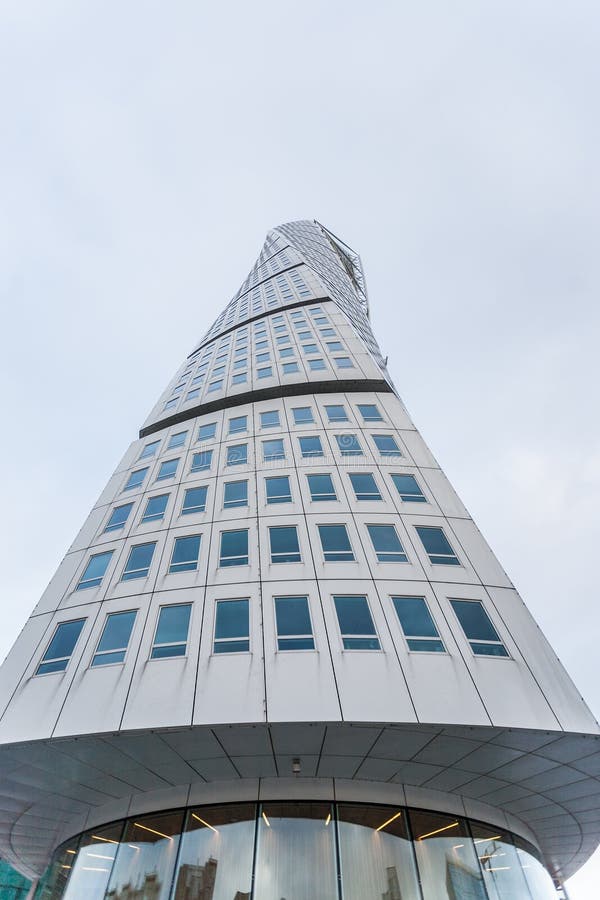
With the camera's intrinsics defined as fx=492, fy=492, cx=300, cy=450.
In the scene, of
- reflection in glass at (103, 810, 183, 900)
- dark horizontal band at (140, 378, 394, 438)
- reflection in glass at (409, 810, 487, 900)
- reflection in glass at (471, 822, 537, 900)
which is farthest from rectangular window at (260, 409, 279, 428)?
reflection in glass at (471, 822, 537, 900)

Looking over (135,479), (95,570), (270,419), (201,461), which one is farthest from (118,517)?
(270,419)

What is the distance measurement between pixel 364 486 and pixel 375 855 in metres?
11.1

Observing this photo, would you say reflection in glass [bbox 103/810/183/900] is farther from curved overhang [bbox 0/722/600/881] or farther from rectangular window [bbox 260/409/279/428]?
rectangular window [bbox 260/409/279/428]

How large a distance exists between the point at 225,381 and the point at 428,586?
770 inches

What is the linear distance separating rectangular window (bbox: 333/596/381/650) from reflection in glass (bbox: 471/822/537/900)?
5988 millimetres

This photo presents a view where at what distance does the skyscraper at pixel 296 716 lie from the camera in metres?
11.4

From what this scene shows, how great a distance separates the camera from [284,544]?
1641 centimetres

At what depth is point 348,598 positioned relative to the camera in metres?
14.3

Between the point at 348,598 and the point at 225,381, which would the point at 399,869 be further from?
the point at 225,381

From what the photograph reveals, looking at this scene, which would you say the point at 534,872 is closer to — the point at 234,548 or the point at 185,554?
the point at 234,548

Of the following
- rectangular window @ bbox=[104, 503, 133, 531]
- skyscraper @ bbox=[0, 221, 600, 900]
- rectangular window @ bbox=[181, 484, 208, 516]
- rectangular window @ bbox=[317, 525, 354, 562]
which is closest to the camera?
skyscraper @ bbox=[0, 221, 600, 900]

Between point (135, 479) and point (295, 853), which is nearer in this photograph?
point (295, 853)

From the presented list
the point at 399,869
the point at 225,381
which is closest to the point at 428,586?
the point at 399,869

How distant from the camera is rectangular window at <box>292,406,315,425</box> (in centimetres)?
2388
